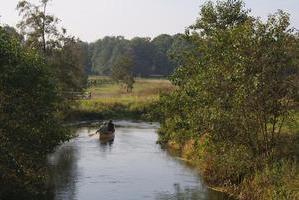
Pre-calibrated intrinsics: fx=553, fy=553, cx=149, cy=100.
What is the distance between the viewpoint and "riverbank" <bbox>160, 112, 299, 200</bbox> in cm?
2725

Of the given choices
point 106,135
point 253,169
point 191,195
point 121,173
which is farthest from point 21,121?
point 106,135

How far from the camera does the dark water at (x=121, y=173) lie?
3303 cm

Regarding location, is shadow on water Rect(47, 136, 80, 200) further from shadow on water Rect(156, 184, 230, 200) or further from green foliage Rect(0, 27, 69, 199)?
shadow on water Rect(156, 184, 230, 200)

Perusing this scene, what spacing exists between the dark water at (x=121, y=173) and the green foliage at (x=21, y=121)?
453 centimetres

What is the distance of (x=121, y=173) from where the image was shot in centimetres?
4000

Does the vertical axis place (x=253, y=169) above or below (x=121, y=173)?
above

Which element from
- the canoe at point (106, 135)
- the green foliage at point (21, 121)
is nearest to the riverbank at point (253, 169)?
the green foliage at point (21, 121)

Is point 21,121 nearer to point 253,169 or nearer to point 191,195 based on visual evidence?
point 191,195

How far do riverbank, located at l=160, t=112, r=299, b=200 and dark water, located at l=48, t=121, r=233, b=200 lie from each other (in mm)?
1175

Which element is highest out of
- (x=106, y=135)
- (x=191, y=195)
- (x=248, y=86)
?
(x=248, y=86)

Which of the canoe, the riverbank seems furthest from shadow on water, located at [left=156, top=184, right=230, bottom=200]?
the canoe

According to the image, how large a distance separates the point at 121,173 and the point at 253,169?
39.6 feet

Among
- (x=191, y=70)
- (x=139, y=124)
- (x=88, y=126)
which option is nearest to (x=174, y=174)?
(x=191, y=70)

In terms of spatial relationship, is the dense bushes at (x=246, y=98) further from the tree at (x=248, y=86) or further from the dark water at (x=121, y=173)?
the dark water at (x=121, y=173)
